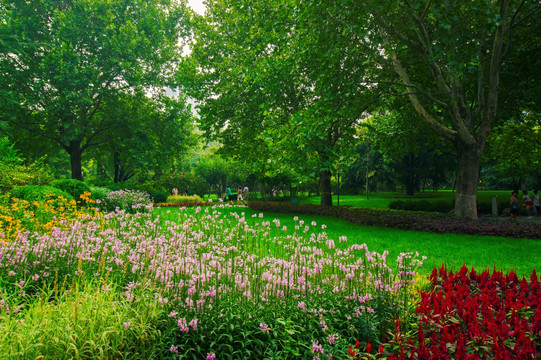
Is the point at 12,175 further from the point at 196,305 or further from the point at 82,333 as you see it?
the point at 196,305

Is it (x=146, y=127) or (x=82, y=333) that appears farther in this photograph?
(x=146, y=127)

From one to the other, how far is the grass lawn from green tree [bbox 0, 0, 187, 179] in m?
19.9

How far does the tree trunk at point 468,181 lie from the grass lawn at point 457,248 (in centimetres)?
243

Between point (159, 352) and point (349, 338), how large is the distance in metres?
1.97

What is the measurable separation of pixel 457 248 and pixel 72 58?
2370 centimetres

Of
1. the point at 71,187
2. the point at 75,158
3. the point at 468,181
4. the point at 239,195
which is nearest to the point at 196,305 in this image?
the point at 468,181

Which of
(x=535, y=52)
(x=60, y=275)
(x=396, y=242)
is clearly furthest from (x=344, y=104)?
(x=60, y=275)

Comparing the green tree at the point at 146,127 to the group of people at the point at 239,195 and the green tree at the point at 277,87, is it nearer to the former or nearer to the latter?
the group of people at the point at 239,195

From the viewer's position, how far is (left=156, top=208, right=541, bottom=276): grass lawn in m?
7.14

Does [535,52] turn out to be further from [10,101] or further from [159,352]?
[10,101]

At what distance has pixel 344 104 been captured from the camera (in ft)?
38.5

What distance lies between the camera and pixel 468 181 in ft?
40.3

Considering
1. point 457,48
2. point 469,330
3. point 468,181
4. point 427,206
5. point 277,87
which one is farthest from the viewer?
point 427,206

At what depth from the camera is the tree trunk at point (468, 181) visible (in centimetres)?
1219
